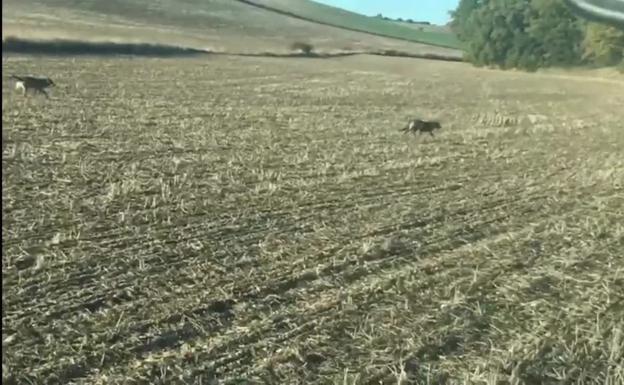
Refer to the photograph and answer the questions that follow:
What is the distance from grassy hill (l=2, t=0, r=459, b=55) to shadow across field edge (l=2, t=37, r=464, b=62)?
0.29 metres

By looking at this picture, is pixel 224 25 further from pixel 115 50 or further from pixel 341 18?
pixel 115 50

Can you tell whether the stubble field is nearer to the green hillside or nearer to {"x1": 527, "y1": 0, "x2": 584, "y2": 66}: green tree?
→ the green hillside

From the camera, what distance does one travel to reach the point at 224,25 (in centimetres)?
4003

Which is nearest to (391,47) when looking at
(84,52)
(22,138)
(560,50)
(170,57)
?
(560,50)

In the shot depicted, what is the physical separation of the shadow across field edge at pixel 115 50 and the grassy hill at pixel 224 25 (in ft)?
0.95

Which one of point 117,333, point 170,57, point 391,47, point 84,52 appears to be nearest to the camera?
point 117,333

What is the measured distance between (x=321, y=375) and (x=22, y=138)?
8.24 m

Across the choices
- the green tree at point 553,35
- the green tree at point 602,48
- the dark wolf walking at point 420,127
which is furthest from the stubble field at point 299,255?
the green tree at point 553,35

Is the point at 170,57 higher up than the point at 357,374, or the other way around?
the point at 357,374

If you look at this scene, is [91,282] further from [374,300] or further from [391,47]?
[391,47]

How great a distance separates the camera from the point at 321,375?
173 inches

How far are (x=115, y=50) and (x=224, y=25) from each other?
971 centimetres

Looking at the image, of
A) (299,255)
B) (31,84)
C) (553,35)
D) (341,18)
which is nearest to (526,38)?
(553,35)

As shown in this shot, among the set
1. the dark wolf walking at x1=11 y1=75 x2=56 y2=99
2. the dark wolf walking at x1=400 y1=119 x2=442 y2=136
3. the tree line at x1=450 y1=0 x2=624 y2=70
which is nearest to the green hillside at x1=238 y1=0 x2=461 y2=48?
the tree line at x1=450 y1=0 x2=624 y2=70
